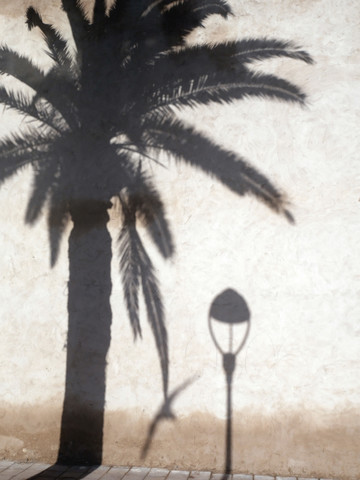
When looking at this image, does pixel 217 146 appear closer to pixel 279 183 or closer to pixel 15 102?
pixel 279 183

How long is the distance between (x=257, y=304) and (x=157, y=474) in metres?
2.48

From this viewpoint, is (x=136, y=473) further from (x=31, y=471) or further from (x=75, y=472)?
(x=31, y=471)

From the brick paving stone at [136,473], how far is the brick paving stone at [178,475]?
323 mm

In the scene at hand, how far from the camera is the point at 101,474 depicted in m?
6.00

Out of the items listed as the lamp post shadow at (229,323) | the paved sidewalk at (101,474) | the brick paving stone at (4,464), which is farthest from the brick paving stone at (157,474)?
the brick paving stone at (4,464)

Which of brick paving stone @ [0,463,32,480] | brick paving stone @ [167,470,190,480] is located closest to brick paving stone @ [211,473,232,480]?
brick paving stone @ [167,470,190,480]

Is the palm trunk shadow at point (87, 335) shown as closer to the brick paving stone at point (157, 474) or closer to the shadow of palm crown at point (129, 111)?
the shadow of palm crown at point (129, 111)

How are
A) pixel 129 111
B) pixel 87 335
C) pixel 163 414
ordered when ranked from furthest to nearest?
1. pixel 129 111
2. pixel 87 335
3. pixel 163 414

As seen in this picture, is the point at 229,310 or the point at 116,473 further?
the point at 229,310

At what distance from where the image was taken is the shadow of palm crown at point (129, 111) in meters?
6.43

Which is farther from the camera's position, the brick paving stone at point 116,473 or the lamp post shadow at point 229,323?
the lamp post shadow at point 229,323

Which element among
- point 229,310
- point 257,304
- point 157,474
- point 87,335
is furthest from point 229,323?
point 157,474

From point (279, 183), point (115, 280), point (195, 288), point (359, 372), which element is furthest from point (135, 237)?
point (359, 372)

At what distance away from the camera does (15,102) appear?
7055mm
